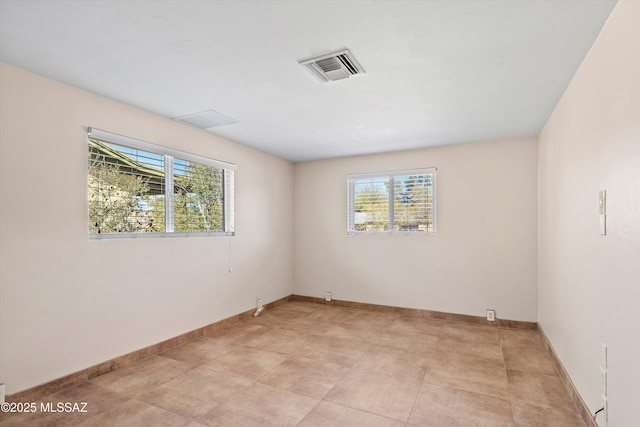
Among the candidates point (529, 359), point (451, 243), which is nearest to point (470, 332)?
point (529, 359)

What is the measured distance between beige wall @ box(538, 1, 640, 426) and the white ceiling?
23 cm

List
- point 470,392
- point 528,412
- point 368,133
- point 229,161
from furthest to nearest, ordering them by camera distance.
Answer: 1. point 229,161
2. point 368,133
3. point 470,392
4. point 528,412

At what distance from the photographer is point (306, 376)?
279cm

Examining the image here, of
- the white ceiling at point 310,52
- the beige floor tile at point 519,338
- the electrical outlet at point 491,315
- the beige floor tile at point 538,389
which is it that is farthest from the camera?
the electrical outlet at point 491,315

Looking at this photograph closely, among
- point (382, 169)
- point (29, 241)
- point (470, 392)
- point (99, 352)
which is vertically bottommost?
point (470, 392)

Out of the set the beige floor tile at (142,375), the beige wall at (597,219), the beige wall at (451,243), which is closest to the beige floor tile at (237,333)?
the beige floor tile at (142,375)

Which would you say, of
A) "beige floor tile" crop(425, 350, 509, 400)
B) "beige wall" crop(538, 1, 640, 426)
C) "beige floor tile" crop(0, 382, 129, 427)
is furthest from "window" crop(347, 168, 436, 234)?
"beige floor tile" crop(0, 382, 129, 427)

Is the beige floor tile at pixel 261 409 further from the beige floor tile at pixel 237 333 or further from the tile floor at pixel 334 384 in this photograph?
the beige floor tile at pixel 237 333

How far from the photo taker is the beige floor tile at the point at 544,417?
2.10 m

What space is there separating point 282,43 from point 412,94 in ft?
4.16

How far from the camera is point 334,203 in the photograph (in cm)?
525

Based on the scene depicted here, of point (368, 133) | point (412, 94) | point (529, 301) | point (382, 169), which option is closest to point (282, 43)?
point (412, 94)

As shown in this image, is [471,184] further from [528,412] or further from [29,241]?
[29,241]

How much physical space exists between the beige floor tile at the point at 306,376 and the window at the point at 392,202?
2380 mm
